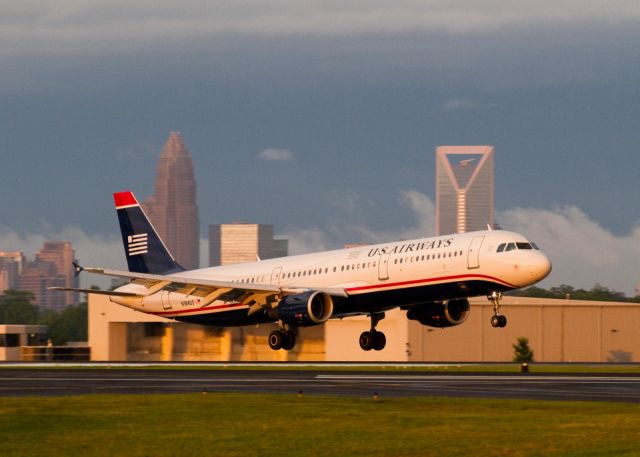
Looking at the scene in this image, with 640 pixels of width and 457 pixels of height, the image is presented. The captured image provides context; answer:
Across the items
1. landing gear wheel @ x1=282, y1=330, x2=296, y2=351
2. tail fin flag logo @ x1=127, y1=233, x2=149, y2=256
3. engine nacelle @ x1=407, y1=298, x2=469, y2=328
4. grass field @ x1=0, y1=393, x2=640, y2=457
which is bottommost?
grass field @ x1=0, y1=393, x2=640, y2=457

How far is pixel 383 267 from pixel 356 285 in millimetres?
2039

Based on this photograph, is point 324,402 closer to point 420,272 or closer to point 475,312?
point 420,272

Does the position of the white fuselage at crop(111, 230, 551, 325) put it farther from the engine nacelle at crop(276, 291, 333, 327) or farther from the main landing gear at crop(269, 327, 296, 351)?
the main landing gear at crop(269, 327, 296, 351)

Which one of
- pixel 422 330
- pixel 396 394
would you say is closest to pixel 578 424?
pixel 396 394

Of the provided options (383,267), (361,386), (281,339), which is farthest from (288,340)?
(361,386)

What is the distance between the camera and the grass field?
26234 millimetres

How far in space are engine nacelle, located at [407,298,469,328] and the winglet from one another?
24.3 metres

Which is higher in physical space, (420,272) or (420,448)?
(420,272)

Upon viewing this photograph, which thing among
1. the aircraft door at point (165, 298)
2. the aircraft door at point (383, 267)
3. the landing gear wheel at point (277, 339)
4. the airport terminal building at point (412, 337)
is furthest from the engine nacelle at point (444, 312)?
the airport terminal building at point (412, 337)

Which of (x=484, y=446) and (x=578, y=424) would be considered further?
(x=578, y=424)

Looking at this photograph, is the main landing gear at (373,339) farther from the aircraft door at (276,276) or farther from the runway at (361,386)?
the runway at (361,386)

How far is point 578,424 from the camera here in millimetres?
30000

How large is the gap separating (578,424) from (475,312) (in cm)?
7757

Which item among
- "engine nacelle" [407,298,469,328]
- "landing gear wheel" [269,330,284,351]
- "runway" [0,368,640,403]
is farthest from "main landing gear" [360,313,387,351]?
"runway" [0,368,640,403]
